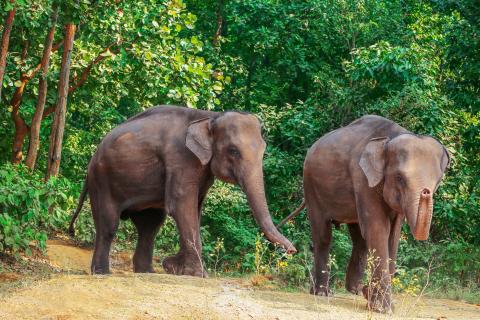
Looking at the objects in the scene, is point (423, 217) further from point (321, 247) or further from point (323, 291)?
point (321, 247)

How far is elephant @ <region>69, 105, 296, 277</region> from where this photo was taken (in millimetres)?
11391

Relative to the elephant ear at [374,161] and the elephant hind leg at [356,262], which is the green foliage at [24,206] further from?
the elephant ear at [374,161]

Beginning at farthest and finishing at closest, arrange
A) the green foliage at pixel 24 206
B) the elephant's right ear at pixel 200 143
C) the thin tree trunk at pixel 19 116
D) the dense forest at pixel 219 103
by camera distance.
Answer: the thin tree trunk at pixel 19 116
the dense forest at pixel 219 103
the green foliage at pixel 24 206
the elephant's right ear at pixel 200 143

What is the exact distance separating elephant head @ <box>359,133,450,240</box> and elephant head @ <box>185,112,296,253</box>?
1383 mm

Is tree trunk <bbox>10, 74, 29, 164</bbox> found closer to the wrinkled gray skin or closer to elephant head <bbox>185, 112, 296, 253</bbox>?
elephant head <bbox>185, 112, 296, 253</bbox>

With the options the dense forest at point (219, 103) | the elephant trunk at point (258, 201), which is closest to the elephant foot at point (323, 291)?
the elephant trunk at point (258, 201)

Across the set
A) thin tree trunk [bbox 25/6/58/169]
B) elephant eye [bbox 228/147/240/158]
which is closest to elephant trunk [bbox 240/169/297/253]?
elephant eye [bbox 228/147/240/158]

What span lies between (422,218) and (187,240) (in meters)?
2.87

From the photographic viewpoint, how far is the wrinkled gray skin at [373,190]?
9.85m

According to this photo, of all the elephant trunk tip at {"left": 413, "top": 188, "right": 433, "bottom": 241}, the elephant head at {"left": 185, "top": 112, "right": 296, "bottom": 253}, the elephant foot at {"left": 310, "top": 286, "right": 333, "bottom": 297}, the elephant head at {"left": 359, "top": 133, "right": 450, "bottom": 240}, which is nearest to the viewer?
the elephant trunk tip at {"left": 413, "top": 188, "right": 433, "bottom": 241}

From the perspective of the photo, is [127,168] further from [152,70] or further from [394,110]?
[394,110]

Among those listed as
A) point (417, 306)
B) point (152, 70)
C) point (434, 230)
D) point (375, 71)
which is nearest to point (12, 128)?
point (152, 70)

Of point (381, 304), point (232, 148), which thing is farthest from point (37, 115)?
point (381, 304)

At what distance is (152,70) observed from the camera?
15977 millimetres
